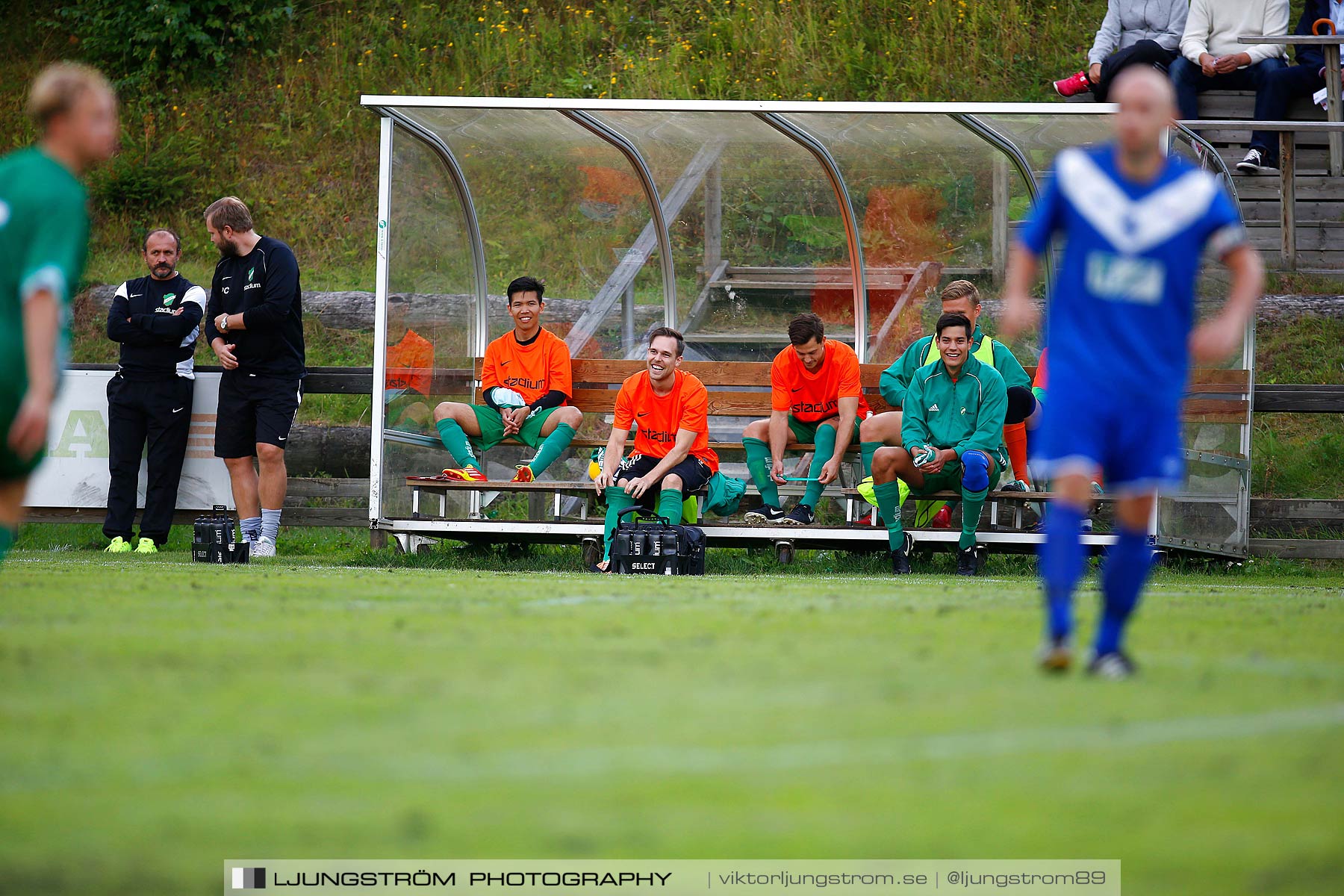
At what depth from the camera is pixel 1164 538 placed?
10.4 meters

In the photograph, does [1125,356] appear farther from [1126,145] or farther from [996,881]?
[996,881]

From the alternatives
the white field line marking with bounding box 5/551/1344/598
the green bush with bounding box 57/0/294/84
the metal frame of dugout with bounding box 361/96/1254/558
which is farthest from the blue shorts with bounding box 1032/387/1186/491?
the green bush with bounding box 57/0/294/84

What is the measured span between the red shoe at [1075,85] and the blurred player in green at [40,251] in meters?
11.3

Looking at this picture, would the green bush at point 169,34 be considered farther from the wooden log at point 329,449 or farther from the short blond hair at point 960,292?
the short blond hair at point 960,292

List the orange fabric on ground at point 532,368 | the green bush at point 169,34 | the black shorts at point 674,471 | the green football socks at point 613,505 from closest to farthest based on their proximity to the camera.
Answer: the green football socks at point 613,505 → the black shorts at point 674,471 → the orange fabric on ground at point 532,368 → the green bush at point 169,34

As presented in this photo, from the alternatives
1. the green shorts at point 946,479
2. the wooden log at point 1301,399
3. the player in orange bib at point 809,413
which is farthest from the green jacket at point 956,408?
the wooden log at point 1301,399

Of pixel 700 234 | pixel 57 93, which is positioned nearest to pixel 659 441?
pixel 700 234

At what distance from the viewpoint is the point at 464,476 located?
414 inches

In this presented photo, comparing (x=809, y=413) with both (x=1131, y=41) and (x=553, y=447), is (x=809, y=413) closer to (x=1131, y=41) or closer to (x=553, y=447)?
(x=553, y=447)

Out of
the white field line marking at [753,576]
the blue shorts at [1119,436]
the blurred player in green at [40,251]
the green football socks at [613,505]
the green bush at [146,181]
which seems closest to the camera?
the blurred player in green at [40,251]

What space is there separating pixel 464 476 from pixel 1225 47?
851 cm

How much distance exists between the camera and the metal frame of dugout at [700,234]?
10.5 meters

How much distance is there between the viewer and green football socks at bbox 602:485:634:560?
9.61 metres

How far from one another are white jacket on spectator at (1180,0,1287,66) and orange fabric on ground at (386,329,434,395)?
795 centimetres
